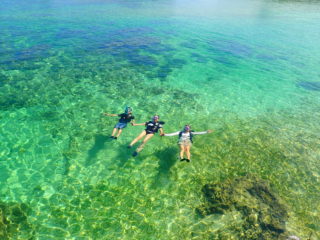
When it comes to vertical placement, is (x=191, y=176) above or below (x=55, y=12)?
below

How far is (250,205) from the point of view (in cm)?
1065

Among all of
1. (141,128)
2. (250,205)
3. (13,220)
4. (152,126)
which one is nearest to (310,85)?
(250,205)

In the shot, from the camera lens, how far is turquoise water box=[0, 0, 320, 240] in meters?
10.2

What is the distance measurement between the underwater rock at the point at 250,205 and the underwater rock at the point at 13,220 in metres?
7.94

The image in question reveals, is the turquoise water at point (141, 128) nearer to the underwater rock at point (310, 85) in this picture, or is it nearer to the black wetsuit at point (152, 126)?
the underwater rock at point (310, 85)

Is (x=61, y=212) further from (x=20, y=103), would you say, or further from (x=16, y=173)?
(x=20, y=103)

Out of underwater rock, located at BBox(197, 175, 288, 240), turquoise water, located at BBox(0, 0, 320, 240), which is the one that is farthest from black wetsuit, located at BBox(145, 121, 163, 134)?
underwater rock, located at BBox(197, 175, 288, 240)

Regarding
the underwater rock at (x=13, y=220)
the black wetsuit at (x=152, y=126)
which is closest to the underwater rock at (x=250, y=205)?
the black wetsuit at (x=152, y=126)

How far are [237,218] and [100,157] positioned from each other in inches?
327

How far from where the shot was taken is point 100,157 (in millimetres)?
13227

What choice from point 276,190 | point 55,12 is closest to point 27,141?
point 276,190

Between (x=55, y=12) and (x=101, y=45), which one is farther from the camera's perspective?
(x=55, y=12)

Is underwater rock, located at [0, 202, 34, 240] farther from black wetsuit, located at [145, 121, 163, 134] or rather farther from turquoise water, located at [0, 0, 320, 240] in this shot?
black wetsuit, located at [145, 121, 163, 134]

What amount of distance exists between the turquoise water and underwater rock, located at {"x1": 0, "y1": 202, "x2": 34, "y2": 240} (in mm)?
58
